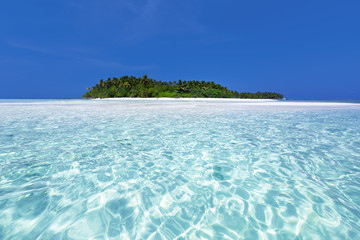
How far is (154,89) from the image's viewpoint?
209 ft

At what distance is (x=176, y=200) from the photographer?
2549 mm

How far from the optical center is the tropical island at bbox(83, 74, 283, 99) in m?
61.2

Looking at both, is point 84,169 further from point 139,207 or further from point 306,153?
point 306,153

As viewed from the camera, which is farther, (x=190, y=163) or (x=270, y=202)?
(x=190, y=163)

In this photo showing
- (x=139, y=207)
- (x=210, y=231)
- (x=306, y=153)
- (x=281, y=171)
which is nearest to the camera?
(x=210, y=231)

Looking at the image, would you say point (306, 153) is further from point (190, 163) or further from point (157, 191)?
point (157, 191)

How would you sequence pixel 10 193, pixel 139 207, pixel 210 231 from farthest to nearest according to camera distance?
pixel 10 193, pixel 139 207, pixel 210 231

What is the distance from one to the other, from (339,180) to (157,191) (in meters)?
3.15

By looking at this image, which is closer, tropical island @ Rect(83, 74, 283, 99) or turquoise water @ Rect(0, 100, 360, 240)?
turquoise water @ Rect(0, 100, 360, 240)

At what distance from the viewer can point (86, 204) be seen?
8.13 ft

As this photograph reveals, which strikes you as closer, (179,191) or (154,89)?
(179,191)

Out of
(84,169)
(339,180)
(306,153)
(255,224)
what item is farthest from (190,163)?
(306,153)

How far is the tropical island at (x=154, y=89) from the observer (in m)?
61.2

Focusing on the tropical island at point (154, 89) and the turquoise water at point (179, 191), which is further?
the tropical island at point (154, 89)
